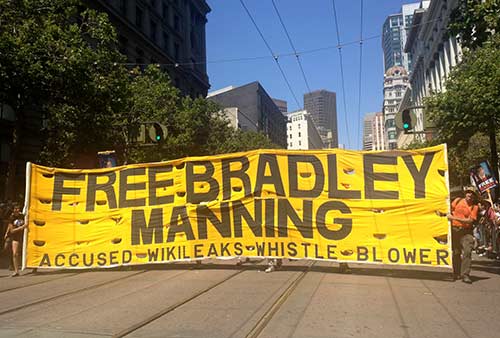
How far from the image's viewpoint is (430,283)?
8602mm

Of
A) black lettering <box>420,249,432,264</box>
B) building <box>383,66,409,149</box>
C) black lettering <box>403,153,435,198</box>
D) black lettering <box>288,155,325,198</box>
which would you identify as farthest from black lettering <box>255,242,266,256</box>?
building <box>383,66,409,149</box>

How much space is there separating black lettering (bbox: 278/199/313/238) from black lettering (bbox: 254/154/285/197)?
31 centimetres

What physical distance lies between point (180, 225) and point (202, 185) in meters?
1.02

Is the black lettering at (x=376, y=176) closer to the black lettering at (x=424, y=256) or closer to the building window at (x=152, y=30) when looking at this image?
the black lettering at (x=424, y=256)

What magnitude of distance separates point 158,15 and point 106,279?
40955 millimetres

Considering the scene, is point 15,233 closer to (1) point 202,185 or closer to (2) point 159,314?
(1) point 202,185

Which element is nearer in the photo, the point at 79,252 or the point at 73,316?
the point at 73,316

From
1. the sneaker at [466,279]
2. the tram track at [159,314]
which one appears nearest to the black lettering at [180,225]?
the tram track at [159,314]

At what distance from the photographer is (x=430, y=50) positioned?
68312 millimetres

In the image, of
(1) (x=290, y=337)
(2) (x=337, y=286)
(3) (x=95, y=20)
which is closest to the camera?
(1) (x=290, y=337)

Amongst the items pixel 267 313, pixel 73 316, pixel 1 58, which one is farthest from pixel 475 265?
pixel 1 58

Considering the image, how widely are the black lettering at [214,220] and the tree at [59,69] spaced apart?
6927mm

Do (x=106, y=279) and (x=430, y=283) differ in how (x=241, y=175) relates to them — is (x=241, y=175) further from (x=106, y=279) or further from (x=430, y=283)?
(x=430, y=283)

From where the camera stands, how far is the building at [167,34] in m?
39.0
